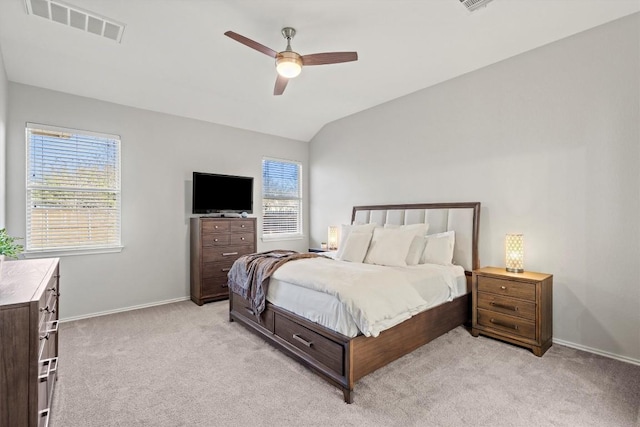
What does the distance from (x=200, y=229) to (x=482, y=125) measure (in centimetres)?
399

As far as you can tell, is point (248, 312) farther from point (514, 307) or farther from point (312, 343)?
point (514, 307)

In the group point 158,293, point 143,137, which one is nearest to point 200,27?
point 143,137

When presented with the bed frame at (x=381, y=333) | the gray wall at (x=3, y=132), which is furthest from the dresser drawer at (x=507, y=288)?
the gray wall at (x=3, y=132)

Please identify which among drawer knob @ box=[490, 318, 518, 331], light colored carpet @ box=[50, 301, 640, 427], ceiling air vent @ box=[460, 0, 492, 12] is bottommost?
light colored carpet @ box=[50, 301, 640, 427]

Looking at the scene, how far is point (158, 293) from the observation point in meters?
4.48

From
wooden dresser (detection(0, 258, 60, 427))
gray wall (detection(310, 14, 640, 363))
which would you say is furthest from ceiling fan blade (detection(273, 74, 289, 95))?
wooden dresser (detection(0, 258, 60, 427))

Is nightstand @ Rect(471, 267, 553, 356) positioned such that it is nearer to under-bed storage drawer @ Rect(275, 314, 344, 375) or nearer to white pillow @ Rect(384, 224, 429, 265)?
white pillow @ Rect(384, 224, 429, 265)

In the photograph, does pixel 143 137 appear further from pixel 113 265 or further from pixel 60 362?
pixel 60 362

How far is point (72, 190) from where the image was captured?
12.7 ft

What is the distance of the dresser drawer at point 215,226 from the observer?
14.7 feet

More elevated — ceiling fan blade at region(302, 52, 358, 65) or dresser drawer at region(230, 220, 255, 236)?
ceiling fan blade at region(302, 52, 358, 65)

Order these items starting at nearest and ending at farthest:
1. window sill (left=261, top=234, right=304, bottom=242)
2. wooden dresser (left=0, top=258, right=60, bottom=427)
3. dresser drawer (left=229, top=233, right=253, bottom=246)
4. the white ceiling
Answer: wooden dresser (left=0, top=258, right=60, bottom=427) → the white ceiling → dresser drawer (left=229, top=233, right=253, bottom=246) → window sill (left=261, top=234, right=304, bottom=242)

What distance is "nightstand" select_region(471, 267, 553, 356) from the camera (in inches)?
113

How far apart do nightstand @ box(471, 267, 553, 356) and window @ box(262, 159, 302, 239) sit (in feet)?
11.8
